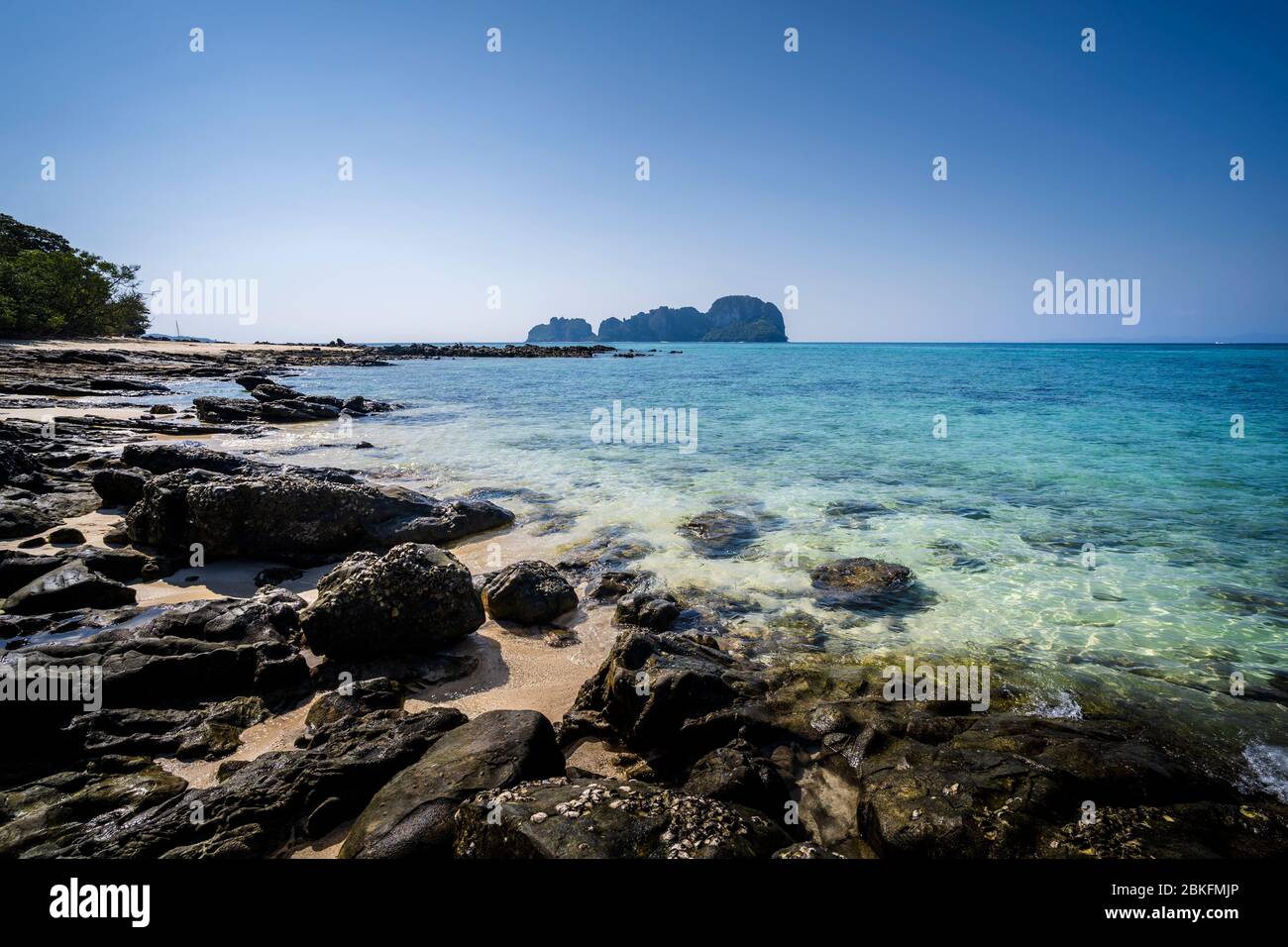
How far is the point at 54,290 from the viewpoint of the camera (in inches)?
2104

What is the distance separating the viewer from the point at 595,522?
11.7m

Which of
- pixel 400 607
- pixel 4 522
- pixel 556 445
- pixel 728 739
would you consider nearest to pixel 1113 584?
pixel 728 739

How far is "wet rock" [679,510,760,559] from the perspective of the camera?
10.2 m

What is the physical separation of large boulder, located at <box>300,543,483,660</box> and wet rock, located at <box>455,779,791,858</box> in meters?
3.45

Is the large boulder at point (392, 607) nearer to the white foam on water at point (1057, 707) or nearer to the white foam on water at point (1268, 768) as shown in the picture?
the white foam on water at point (1057, 707)

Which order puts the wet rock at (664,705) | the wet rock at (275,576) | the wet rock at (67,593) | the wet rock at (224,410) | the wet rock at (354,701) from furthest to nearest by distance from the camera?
the wet rock at (224,410), the wet rock at (275,576), the wet rock at (67,593), the wet rock at (354,701), the wet rock at (664,705)

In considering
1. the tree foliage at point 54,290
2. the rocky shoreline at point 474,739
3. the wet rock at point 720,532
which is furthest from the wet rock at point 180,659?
the tree foliage at point 54,290

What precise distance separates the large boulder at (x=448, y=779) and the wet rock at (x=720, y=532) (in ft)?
19.1

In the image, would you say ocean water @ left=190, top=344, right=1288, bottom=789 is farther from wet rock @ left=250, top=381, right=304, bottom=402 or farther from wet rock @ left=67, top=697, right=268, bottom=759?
wet rock @ left=250, top=381, right=304, bottom=402

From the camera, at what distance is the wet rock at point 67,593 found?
264 inches

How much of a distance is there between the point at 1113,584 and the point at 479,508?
10965 mm

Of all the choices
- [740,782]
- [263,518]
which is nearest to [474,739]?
[740,782]
